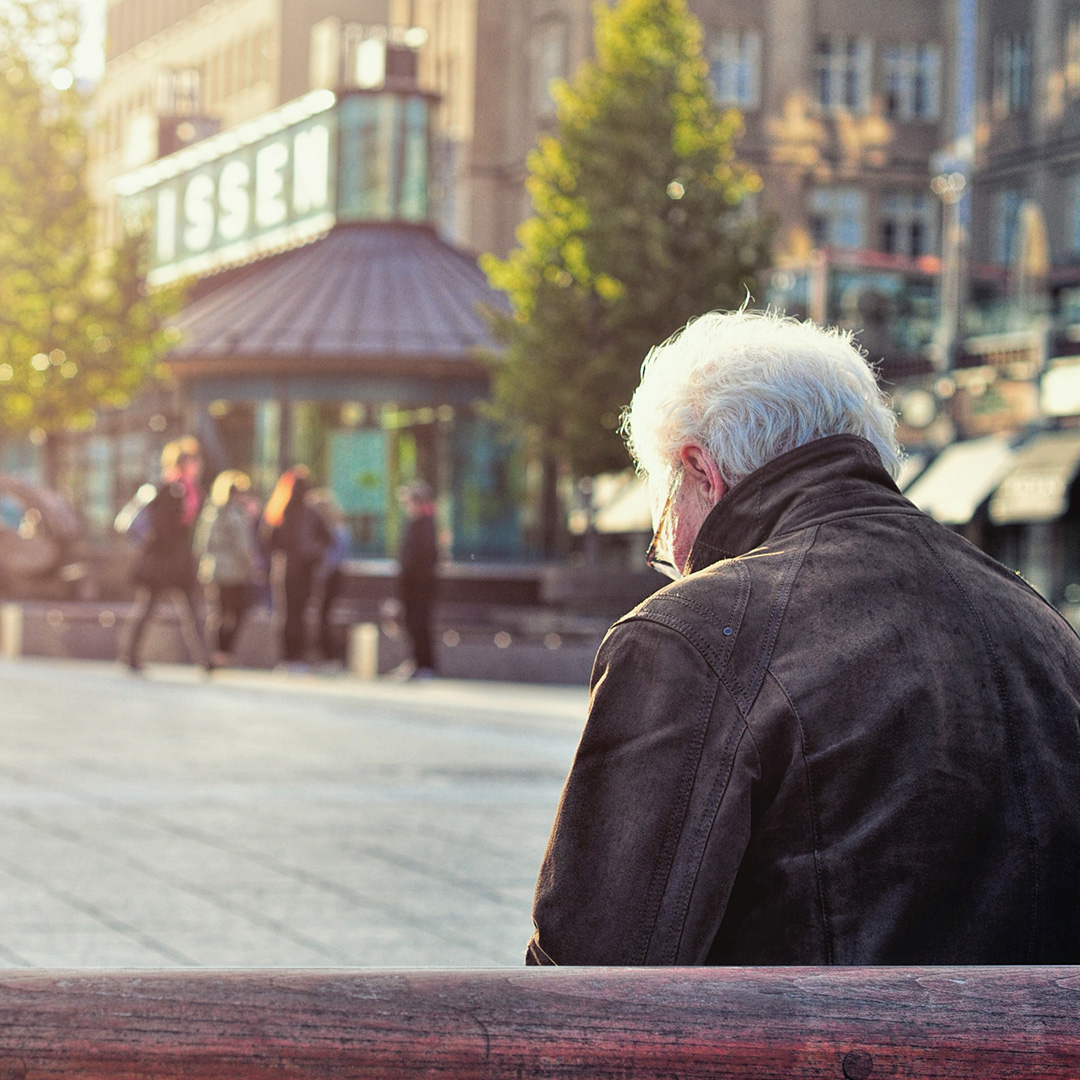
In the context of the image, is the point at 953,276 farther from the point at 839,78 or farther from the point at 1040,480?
the point at 839,78

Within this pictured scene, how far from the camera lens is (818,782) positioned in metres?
2.15

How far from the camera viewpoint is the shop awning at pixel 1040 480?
94.2 feet

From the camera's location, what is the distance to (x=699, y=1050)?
64.7 inches

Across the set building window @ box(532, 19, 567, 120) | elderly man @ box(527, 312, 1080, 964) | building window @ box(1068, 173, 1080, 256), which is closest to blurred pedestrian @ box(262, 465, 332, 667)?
elderly man @ box(527, 312, 1080, 964)

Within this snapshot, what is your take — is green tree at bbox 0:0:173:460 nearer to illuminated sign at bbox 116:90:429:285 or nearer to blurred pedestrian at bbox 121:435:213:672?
illuminated sign at bbox 116:90:429:285

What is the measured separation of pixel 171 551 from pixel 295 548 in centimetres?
112

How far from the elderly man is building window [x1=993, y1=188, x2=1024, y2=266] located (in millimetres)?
46600

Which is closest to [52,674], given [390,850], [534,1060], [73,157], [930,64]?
[390,850]

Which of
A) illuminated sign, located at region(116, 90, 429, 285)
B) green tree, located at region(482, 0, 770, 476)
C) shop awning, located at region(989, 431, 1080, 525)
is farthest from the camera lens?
illuminated sign, located at region(116, 90, 429, 285)

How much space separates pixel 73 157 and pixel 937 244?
26.8 metres

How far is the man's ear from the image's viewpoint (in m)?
2.50

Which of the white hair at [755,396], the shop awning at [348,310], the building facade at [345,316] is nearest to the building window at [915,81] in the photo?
the building facade at [345,316]

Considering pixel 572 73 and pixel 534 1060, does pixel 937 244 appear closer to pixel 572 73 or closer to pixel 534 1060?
pixel 572 73

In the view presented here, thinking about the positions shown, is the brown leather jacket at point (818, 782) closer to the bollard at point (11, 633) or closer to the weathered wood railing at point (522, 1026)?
the weathered wood railing at point (522, 1026)
